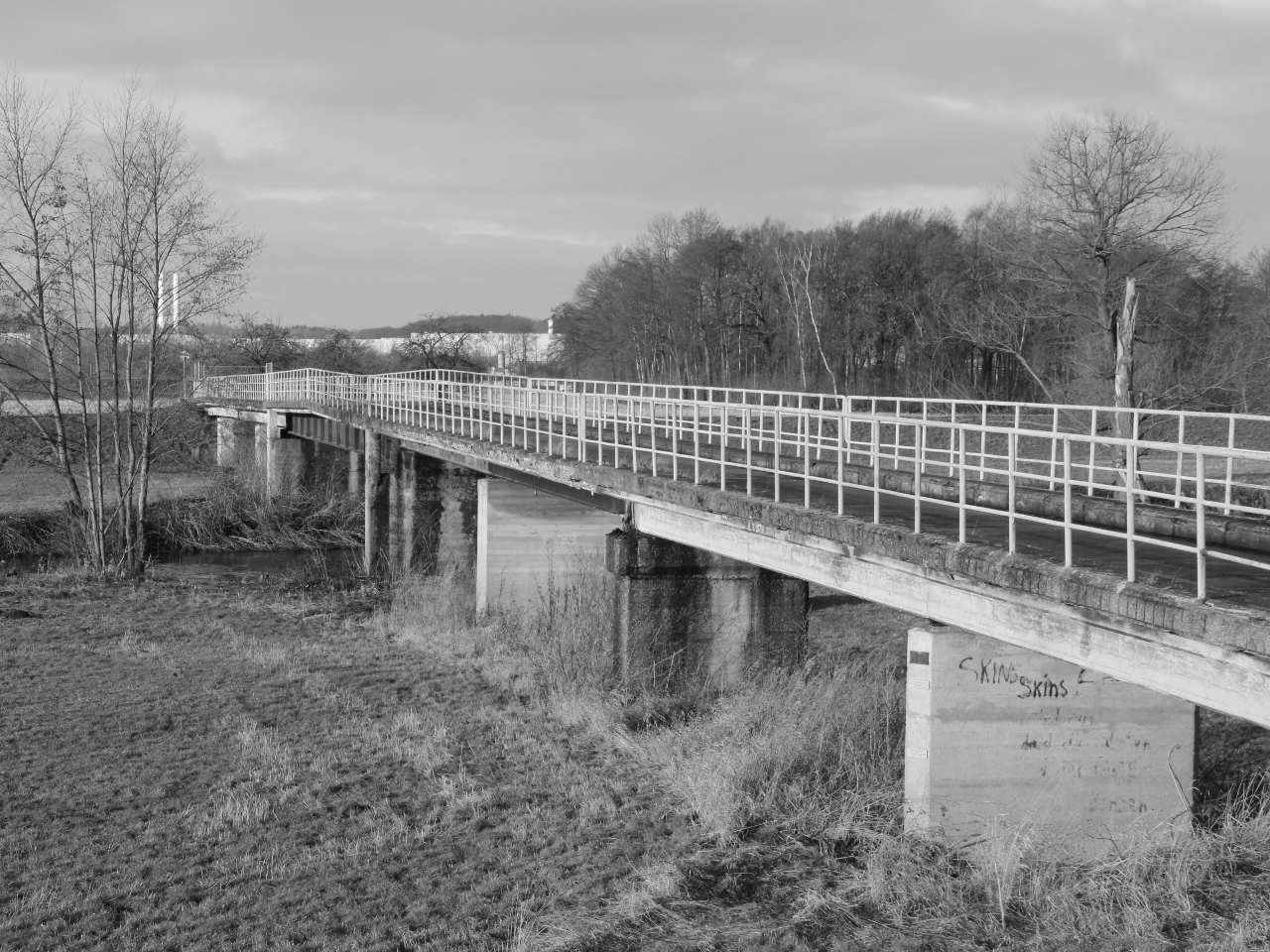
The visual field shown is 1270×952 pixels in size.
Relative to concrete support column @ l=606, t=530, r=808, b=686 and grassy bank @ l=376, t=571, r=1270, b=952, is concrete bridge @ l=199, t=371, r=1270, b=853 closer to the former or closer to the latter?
concrete support column @ l=606, t=530, r=808, b=686

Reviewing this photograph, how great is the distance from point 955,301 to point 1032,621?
3858 cm

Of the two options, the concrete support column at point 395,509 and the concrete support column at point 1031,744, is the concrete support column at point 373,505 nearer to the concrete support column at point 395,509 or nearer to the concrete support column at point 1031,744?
the concrete support column at point 395,509

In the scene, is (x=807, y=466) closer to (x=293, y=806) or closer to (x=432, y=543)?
(x=293, y=806)

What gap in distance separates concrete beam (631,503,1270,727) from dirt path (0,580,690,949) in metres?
2.54

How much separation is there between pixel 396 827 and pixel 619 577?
5520 mm

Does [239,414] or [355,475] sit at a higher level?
[239,414]

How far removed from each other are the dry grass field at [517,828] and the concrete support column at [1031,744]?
386 millimetres

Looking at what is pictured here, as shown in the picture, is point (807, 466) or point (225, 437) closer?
point (807, 466)

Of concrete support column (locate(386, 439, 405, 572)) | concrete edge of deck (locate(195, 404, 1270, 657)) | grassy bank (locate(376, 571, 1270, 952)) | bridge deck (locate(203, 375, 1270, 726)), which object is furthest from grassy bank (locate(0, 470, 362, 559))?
grassy bank (locate(376, 571, 1270, 952))

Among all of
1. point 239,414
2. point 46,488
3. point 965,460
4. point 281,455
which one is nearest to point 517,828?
point 965,460

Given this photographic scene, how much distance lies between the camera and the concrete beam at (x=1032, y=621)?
6375mm

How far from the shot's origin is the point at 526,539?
23.0 metres

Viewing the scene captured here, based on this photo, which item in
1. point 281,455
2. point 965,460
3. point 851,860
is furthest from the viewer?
point 281,455

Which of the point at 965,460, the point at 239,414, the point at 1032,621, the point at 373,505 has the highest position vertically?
the point at 965,460
